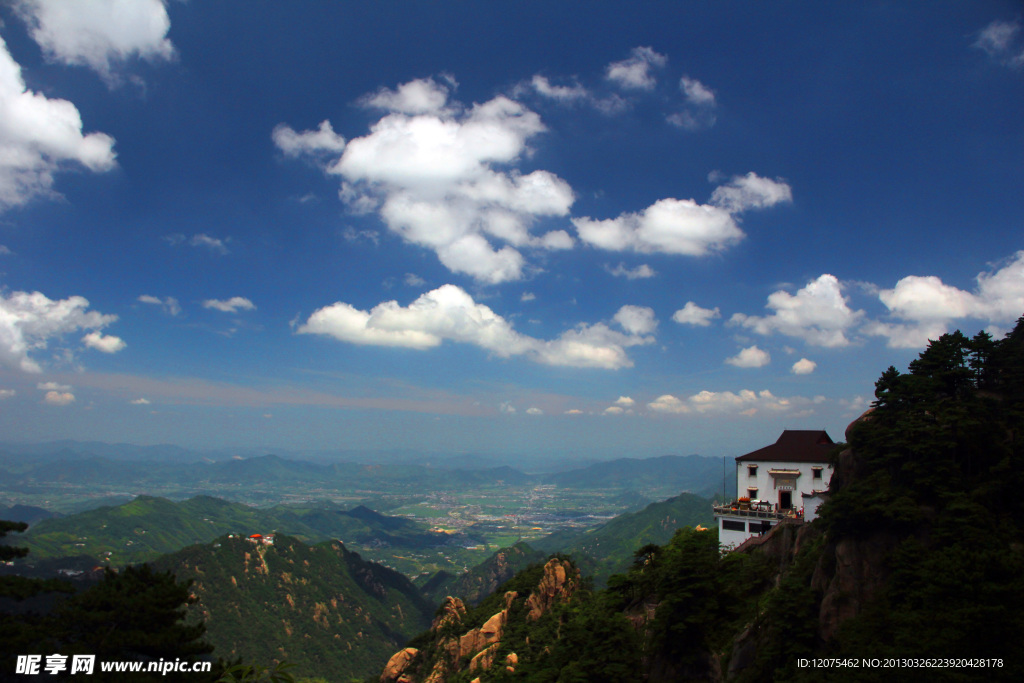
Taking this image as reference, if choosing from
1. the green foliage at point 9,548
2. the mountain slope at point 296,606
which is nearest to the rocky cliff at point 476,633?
the green foliage at point 9,548

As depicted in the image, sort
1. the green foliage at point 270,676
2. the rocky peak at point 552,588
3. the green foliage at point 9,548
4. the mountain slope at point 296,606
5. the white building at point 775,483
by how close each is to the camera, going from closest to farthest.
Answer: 1. the green foliage at point 270,676
2. the green foliage at point 9,548
3. the white building at point 775,483
4. the rocky peak at point 552,588
5. the mountain slope at point 296,606

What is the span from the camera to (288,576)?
137 metres

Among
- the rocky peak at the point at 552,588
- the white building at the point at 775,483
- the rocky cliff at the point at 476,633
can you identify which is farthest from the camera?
the rocky peak at the point at 552,588

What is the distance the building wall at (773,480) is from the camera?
35.3 m

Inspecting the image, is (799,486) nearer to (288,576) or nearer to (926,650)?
(926,650)

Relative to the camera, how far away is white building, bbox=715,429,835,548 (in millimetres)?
35281

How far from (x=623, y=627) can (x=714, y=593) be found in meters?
5.33

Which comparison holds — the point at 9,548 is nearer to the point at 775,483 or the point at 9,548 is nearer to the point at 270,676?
the point at 270,676

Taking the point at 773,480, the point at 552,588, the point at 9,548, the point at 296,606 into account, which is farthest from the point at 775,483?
the point at 296,606

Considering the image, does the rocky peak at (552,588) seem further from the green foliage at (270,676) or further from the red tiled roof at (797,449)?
the green foliage at (270,676)

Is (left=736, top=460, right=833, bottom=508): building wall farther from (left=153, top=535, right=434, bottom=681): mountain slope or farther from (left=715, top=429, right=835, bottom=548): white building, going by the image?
(left=153, top=535, right=434, bottom=681): mountain slope

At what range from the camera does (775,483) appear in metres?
37.0

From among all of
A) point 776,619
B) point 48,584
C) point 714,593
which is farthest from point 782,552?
point 48,584

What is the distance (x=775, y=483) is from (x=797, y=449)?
10.3ft
